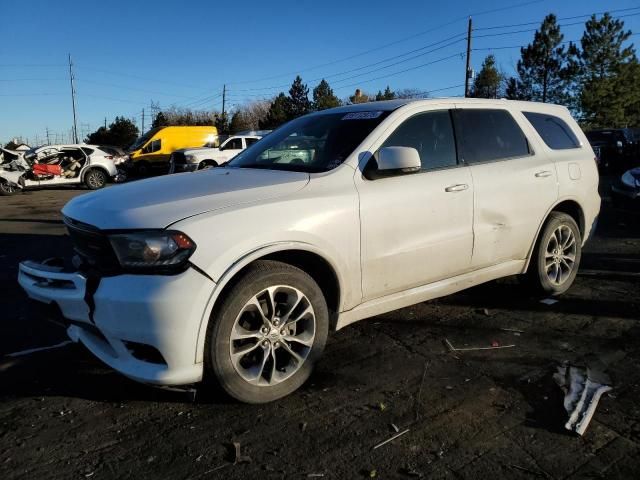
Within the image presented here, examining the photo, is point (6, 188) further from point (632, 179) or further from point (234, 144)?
point (632, 179)

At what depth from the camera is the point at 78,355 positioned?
374 centimetres

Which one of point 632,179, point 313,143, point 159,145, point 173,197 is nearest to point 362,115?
point 313,143

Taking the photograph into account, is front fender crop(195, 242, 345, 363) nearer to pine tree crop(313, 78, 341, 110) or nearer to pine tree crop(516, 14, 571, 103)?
pine tree crop(516, 14, 571, 103)

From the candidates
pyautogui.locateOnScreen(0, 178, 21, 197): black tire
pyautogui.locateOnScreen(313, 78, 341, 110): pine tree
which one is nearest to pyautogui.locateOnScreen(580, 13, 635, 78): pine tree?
pyautogui.locateOnScreen(313, 78, 341, 110): pine tree

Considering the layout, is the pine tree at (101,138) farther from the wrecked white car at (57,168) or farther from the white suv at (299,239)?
the white suv at (299,239)

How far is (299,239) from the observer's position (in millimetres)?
3023

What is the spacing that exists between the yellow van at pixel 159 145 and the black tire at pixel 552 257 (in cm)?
2509

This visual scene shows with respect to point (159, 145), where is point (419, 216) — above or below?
below

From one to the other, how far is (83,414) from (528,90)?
4918cm

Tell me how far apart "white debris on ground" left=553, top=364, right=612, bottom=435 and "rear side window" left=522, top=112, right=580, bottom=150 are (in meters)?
2.23

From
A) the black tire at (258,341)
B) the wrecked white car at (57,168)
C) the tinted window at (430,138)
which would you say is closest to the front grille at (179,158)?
the wrecked white car at (57,168)

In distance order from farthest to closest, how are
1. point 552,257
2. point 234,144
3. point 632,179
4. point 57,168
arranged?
point 234,144 < point 57,168 < point 632,179 < point 552,257

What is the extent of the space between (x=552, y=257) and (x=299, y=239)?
288 cm

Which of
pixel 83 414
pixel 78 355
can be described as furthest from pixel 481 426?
pixel 78 355
